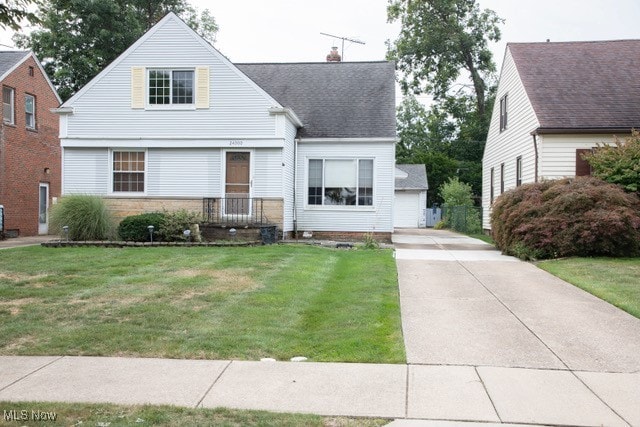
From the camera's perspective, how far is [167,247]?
49.3 ft

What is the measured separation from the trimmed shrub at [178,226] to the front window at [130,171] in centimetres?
218

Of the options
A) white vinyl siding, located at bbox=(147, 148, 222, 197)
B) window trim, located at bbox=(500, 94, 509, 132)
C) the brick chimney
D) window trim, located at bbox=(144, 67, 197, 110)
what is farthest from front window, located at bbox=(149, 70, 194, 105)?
window trim, located at bbox=(500, 94, 509, 132)

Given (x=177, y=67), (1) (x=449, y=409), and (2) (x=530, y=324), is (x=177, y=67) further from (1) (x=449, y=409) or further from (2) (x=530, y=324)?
(1) (x=449, y=409)

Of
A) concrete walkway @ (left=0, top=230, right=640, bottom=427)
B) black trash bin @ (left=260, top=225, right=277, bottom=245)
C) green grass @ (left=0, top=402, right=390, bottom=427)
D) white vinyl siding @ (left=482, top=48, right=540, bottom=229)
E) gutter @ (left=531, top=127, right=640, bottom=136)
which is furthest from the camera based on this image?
white vinyl siding @ (left=482, top=48, right=540, bottom=229)

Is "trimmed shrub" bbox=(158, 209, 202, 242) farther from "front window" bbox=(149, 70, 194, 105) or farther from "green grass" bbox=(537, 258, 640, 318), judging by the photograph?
"green grass" bbox=(537, 258, 640, 318)

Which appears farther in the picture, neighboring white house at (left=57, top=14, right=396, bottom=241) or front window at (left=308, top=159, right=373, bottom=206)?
front window at (left=308, top=159, right=373, bottom=206)

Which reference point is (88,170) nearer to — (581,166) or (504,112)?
(581,166)

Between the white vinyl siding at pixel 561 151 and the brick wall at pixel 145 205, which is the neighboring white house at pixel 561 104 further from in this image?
the brick wall at pixel 145 205

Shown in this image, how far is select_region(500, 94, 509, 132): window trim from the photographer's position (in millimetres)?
22922

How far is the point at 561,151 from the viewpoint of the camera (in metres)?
17.8

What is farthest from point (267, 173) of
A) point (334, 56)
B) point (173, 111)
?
A: point (334, 56)

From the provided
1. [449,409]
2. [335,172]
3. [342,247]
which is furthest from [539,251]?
[449,409]

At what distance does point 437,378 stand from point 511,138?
18.2 meters

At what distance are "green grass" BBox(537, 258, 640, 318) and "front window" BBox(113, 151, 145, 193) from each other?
12.1 m
